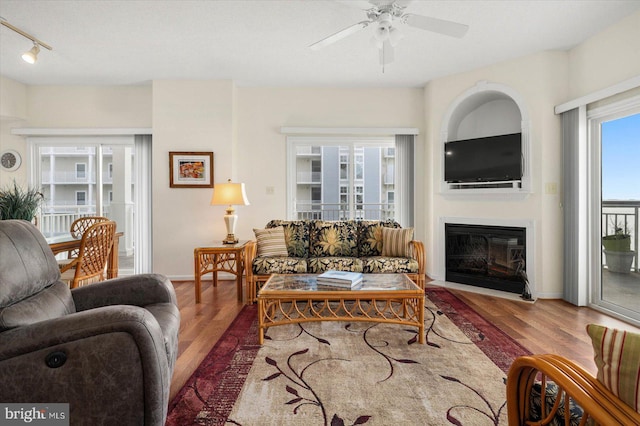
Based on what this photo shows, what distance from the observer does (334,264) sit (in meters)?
3.53

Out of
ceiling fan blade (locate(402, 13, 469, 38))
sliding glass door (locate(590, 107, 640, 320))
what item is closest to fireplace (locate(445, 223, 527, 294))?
sliding glass door (locate(590, 107, 640, 320))

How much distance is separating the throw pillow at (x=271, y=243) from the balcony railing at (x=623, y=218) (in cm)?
328

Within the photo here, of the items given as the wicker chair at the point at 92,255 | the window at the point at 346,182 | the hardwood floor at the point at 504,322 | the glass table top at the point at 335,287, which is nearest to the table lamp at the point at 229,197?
the hardwood floor at the point at 504,322

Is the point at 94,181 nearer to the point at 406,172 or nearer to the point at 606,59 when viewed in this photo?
the point at 406,172

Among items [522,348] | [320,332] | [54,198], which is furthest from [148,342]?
[54,198]

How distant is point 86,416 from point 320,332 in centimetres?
175

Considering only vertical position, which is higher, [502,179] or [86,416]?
[502,179]

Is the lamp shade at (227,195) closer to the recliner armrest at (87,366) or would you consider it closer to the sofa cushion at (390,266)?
the sofa cushion at (390,266)

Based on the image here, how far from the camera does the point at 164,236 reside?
4.57 meters

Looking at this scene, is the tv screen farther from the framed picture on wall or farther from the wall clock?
the wall clock

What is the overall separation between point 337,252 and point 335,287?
1.39 m

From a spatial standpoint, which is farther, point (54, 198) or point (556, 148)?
point (54, 198)

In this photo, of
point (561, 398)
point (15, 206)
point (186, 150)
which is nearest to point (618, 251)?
point (561, 398)

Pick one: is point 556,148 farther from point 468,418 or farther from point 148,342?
point 148,342
